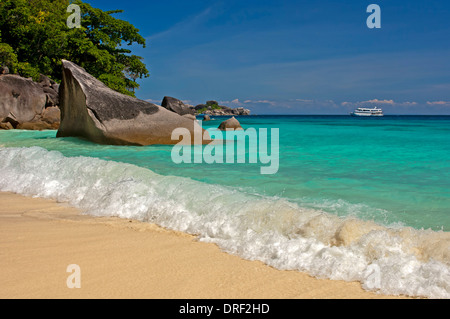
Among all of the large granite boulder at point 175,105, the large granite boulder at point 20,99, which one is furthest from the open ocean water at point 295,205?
the large granite boulder at point 175,105

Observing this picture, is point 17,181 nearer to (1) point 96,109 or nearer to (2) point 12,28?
(1) point 96,109

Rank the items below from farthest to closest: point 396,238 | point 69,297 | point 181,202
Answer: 1. point 181,202
2. point 396,238
3. point 69,297

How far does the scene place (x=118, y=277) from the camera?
259 cm

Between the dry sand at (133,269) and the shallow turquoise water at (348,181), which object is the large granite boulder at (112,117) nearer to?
the shallow turquoise water at (348,181)

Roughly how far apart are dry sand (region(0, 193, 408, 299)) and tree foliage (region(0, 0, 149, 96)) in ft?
62.9

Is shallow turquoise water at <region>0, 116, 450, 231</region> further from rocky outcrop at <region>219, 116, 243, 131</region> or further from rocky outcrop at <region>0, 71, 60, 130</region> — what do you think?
rocky outcrop at <region>219, 116, 243, 131</region>

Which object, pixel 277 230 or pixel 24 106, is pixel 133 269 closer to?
pixel 277 230

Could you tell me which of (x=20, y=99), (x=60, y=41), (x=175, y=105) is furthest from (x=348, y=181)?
(x=175, y=105)

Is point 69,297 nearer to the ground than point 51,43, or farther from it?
nearer to the ground

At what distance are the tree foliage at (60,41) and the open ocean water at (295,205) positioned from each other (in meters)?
15.9

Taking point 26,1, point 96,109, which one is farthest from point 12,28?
point 96,109

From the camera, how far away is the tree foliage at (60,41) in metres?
20.9
